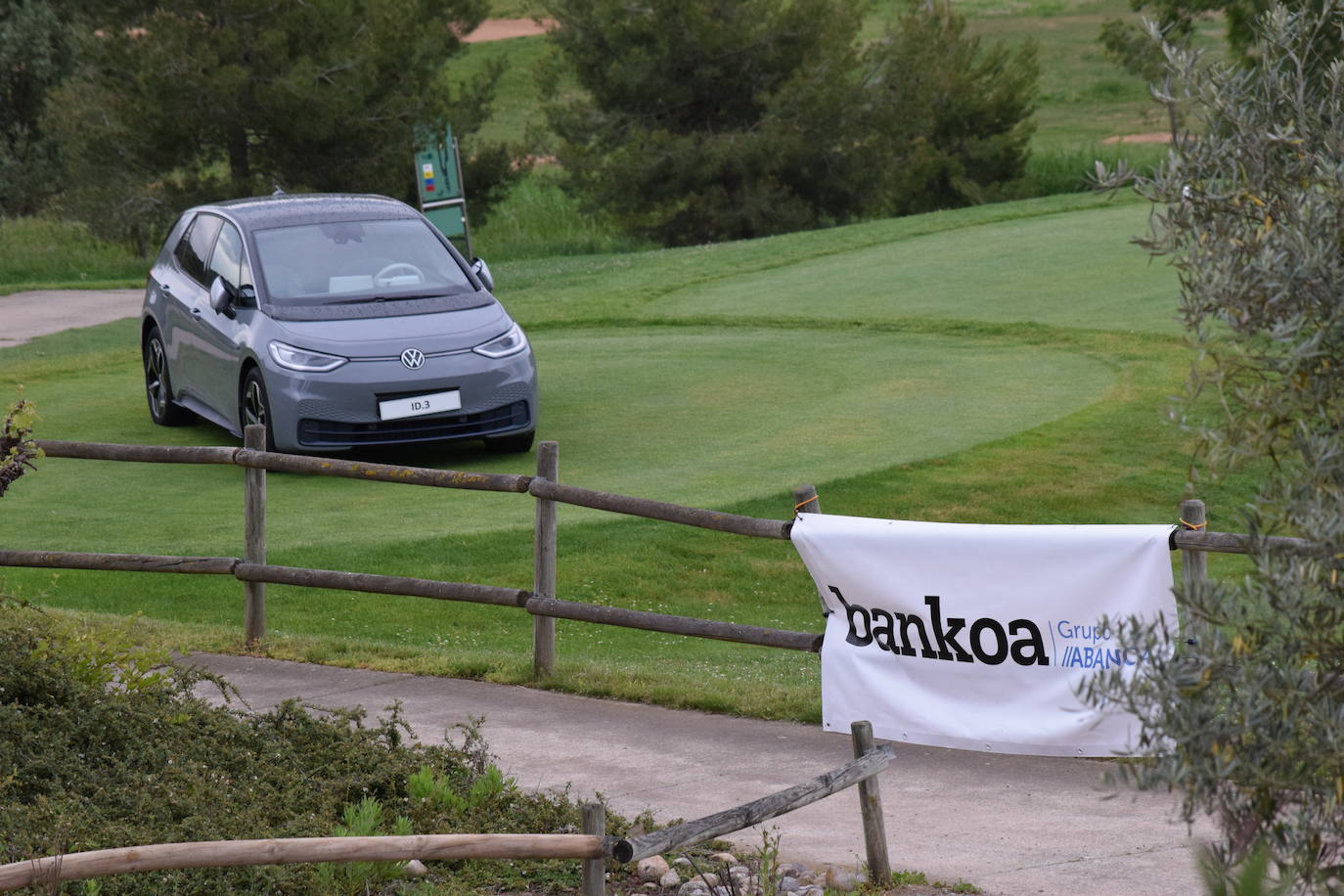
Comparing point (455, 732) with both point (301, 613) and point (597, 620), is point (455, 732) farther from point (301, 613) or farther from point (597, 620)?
point (301, 613)

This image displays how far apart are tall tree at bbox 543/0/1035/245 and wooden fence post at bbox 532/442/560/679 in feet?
102

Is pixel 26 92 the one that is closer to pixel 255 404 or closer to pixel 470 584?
pixel 255 404

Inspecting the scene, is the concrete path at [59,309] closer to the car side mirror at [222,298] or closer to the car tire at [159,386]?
the car tire at [159,386]

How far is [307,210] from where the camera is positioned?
13.7 m

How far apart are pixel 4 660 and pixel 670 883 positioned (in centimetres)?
252

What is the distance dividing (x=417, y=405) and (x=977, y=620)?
6.44 meters

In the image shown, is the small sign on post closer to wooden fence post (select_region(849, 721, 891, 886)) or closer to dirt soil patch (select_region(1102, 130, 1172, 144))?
wooden fence post (select_region(849, 721, 891, 886))

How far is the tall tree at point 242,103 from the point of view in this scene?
32.3 metres

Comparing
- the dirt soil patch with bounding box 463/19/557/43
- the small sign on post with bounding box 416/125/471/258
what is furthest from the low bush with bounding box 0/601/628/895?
the dirt soil patch with bounding box 463/19/557/43

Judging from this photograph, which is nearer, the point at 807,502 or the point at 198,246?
the point at 807,502

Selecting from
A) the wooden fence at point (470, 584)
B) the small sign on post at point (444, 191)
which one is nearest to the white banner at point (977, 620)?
the wooden fence at point (470, 584)

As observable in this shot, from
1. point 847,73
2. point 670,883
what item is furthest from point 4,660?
A: point 847,73

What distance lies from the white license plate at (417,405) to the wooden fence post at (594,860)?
789cm

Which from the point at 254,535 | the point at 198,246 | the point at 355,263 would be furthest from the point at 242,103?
the point at 254,535
